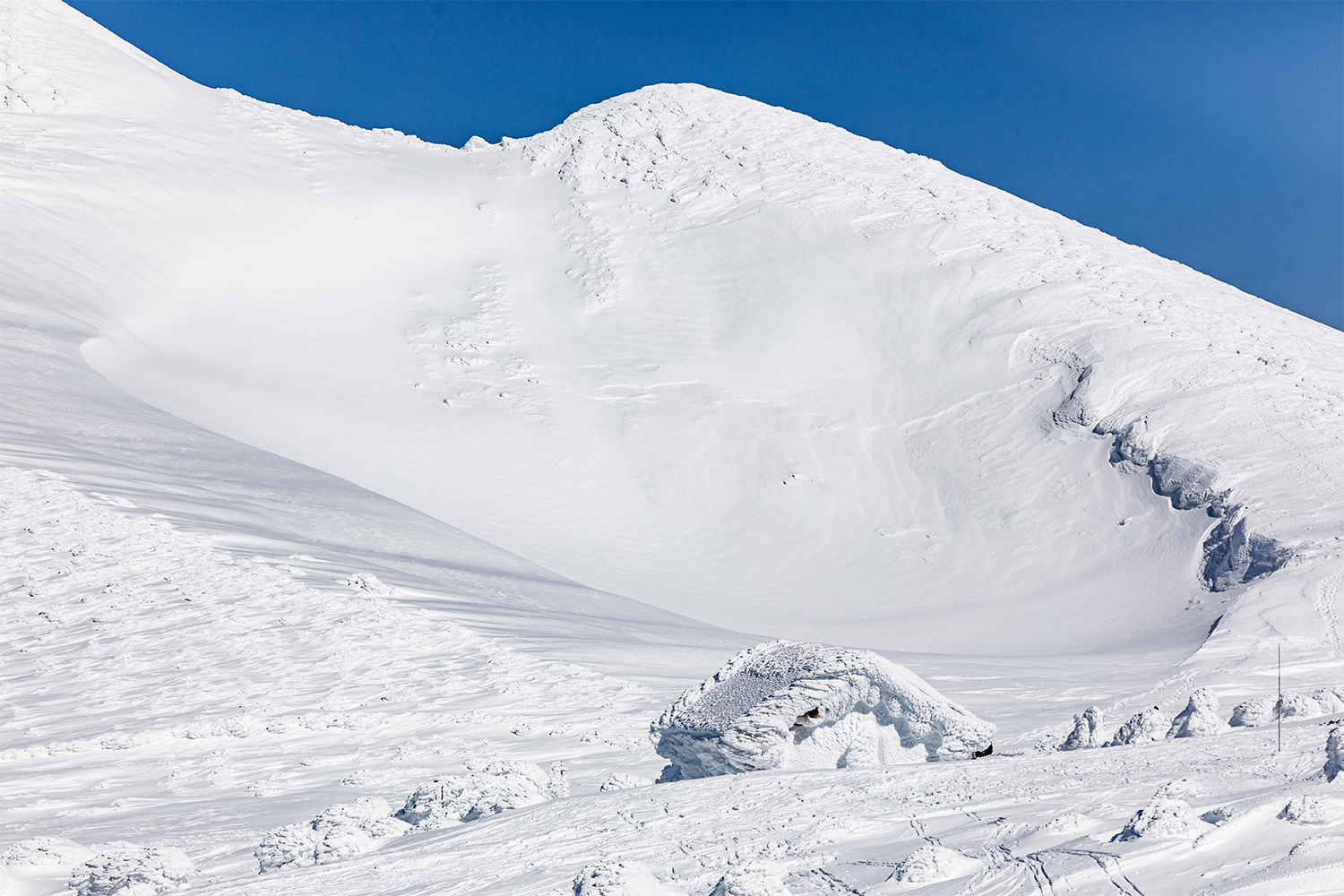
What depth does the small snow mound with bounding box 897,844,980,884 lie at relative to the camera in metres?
3.98

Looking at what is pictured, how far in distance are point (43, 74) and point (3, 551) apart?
2113 cm

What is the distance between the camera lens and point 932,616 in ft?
58.1

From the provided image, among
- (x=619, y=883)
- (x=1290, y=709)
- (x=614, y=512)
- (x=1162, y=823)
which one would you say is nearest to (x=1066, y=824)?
(x=1162, y=823)

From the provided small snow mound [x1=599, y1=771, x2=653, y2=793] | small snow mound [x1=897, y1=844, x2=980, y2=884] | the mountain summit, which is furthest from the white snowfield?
small snow mound [x1=599, y1=771, x2=653, y2=793]

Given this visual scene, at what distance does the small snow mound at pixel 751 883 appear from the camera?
12.9ft

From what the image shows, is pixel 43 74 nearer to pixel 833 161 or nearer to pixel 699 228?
pixel 699 228

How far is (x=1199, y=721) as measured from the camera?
21.2 feet

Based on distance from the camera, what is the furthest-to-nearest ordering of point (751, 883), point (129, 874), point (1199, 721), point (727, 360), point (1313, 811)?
point (727, 360)
point (1199, 721)
point (129, 874)
point (751, 883)
point (1313, 811)

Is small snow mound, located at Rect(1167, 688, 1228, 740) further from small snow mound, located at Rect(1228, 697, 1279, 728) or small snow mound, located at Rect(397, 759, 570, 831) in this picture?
small snow mound, located at Rect(397, 759, 570, 831)

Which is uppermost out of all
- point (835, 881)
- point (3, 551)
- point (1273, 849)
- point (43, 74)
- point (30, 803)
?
point (43, 74)

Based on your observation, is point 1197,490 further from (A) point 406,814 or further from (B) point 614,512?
(A) point 406,814

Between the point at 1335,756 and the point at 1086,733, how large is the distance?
8.11 ft

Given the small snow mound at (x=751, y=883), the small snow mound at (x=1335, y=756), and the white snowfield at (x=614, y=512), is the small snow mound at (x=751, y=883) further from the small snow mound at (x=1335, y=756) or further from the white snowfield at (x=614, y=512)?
the small snow mound at (x=1335, y=756)

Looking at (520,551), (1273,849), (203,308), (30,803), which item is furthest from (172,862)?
(203,308)
